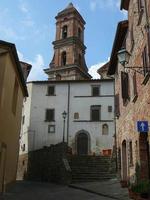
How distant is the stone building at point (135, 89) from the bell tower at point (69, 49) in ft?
114

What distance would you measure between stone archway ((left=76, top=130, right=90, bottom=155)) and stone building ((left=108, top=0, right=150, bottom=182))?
1888 centimetres

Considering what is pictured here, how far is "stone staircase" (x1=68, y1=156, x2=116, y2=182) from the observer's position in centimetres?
2380

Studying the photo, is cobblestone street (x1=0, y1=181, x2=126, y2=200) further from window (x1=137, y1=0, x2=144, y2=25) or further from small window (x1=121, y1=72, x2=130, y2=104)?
window (x1=137, y1=0, x2=144, y2=25)

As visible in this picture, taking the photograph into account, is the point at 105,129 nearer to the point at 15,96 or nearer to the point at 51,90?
the point at 51,90

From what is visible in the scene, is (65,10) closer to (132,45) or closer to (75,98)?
(75,98)

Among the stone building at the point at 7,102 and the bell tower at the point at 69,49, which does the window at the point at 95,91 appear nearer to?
the bell tower at the point at 69,49

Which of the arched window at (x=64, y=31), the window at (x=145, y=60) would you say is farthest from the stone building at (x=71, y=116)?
the window at (x=145, y=60)

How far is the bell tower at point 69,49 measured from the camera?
55.0 meters

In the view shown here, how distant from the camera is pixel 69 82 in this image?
4119cm

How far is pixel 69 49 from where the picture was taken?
5722 cm

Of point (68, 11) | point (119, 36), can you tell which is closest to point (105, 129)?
point (119, 36)

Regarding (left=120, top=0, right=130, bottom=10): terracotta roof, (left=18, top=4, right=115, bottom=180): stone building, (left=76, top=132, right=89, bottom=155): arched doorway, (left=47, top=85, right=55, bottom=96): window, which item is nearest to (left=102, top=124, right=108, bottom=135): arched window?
(left=18, top=4, right=115, bottom=180): stone building

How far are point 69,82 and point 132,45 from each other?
25632 mm

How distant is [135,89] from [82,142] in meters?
24.8
